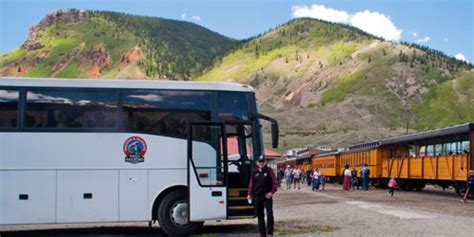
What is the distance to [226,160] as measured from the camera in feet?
44.3

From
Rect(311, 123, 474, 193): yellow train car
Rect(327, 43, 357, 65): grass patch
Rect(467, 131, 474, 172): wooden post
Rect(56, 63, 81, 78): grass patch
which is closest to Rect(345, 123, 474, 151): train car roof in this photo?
Rect(311, 123, 474, 193): yellow train car

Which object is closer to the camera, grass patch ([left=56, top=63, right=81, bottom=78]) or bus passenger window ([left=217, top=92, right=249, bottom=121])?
bus passenger window ([left=217, top=92, right=249, bottom=121])

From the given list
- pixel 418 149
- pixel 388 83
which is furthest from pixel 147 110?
pixel 388 83

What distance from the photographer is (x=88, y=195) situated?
13102 mm

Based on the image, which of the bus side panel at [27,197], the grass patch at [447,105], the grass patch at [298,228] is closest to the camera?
the bus side panel at [27,197]

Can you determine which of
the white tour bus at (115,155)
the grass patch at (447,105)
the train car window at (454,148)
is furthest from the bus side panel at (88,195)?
the grass patch at (447,105)

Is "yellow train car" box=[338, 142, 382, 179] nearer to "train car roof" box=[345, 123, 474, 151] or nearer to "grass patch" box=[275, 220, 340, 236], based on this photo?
"train car roof" box=[345, 123, 474, 151]

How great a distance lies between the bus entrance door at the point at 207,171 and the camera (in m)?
13.2

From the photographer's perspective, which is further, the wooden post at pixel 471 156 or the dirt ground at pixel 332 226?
the wooden post at pixel 471 156

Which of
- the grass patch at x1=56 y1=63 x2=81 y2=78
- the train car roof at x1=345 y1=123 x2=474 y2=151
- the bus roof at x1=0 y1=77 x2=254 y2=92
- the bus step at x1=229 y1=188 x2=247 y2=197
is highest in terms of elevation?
the grass patch at x1=56 y1=63 x2=81 y2=78

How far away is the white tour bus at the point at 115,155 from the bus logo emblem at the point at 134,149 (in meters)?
0.02

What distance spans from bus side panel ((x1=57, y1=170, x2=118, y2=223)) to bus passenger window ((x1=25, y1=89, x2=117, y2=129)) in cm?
108

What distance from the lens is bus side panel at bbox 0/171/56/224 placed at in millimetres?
12859

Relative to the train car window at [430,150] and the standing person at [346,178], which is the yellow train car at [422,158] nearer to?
the train car window at [430,150]
